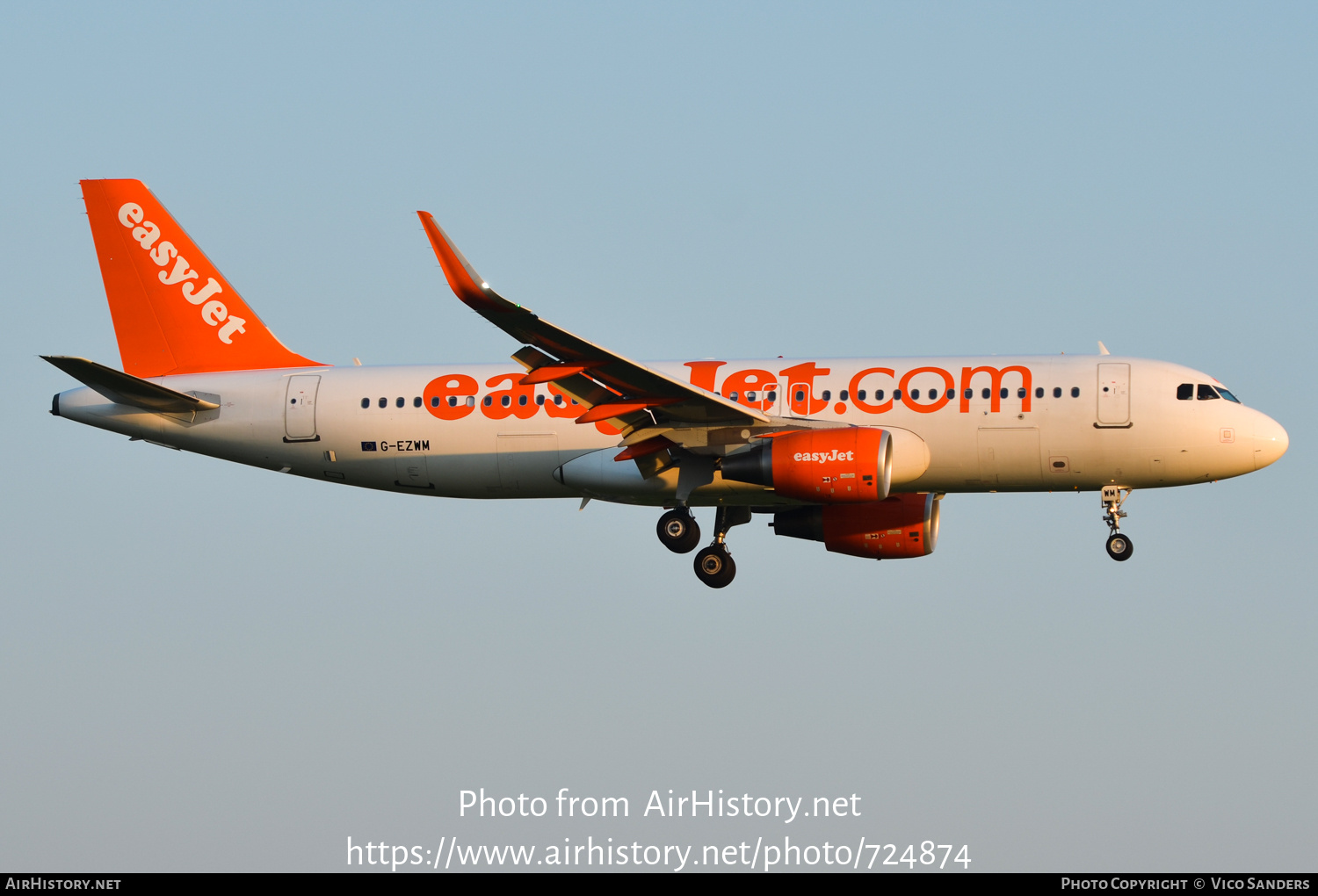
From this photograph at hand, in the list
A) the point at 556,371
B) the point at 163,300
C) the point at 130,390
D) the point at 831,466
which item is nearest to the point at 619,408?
the point at 556,371

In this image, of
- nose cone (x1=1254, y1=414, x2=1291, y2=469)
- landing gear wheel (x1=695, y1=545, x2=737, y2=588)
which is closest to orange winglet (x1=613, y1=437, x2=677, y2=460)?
landing gear wheel (x1=695, y1=545, x2=737, y2=588)

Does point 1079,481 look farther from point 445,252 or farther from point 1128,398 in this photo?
point 445,252

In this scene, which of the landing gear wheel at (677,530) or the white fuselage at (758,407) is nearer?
the white fuselage at (758,407)

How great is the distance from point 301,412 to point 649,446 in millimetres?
8856

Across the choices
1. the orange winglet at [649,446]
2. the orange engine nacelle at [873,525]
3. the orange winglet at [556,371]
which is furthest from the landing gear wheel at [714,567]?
the orange winglet at [556,371]

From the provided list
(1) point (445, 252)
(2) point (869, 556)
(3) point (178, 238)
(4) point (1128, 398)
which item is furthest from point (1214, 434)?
(3) point (178, 238)

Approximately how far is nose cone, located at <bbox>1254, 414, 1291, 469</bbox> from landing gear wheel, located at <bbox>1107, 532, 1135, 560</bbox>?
3.19 m

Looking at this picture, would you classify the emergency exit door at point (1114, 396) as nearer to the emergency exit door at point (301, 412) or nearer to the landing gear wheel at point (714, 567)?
the landing gear wheel at point (714, 567)

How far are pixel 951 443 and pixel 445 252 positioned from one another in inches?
488

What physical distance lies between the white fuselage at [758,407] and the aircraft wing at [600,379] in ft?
4.74

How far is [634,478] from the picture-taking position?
38312 mm

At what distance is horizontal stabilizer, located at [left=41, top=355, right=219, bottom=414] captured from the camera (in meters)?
38.3

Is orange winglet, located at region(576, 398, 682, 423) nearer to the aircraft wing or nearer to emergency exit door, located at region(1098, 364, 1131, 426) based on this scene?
the aircraft wing

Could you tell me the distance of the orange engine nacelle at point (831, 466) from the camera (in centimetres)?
3562
